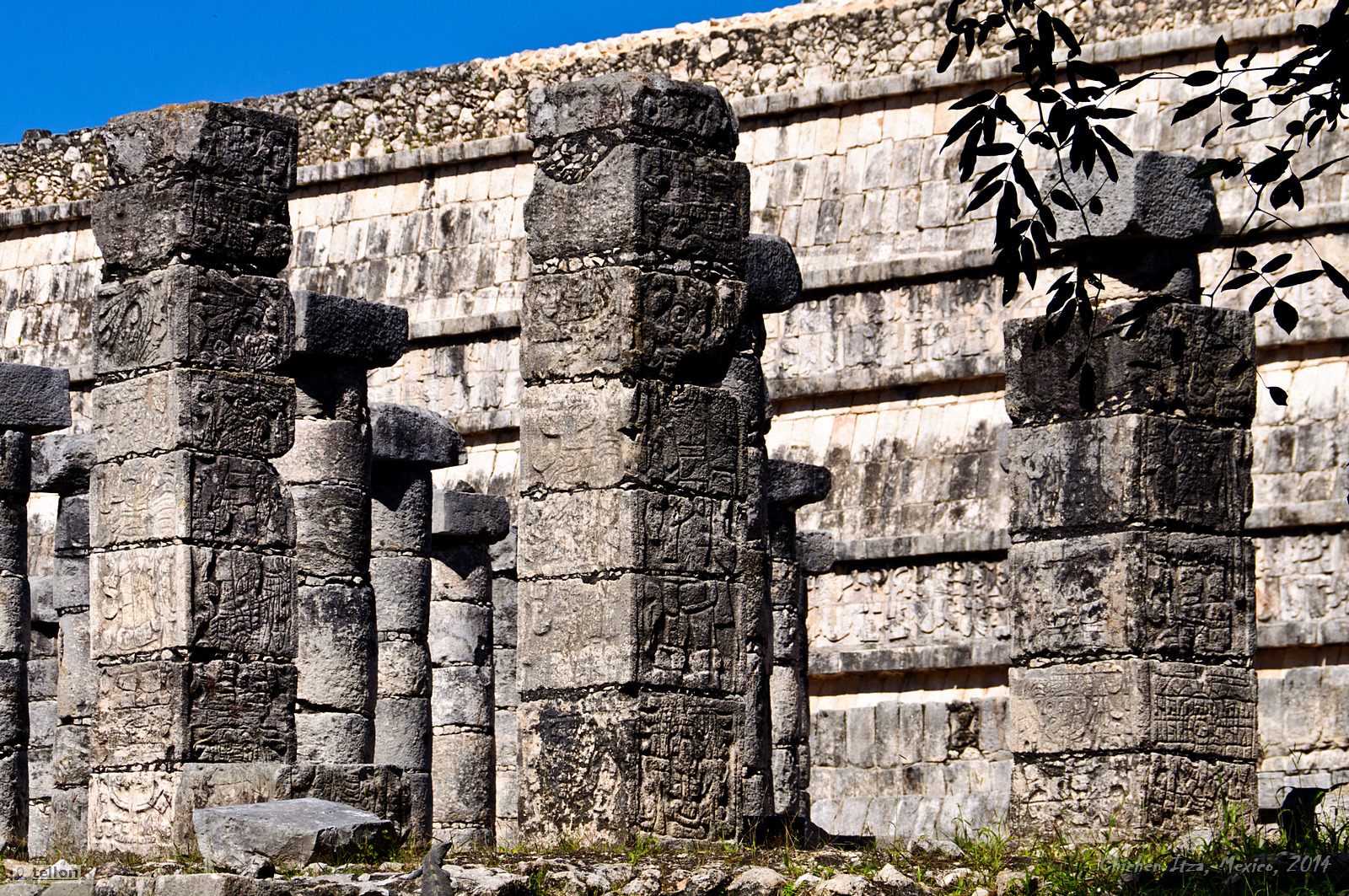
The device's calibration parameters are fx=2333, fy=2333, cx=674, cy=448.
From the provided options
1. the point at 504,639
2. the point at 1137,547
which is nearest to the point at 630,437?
the point at 1137,547

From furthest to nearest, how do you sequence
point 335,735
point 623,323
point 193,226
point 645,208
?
point 335,735 → point 193,226 → point 645,208 → point 623,323

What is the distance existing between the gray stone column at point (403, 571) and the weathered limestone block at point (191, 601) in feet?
12.4

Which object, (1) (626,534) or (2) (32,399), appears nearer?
(1) (626,534)

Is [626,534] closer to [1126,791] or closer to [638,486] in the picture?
[638,486]

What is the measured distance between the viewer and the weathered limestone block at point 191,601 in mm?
13750

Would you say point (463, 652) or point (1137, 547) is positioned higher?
point (1137, 547)

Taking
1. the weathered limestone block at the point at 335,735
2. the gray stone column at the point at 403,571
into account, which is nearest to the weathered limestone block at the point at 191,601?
the weathered limestone block at the point at 335,735

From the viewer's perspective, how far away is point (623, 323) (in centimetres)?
1238

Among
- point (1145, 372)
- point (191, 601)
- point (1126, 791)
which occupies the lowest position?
point (1126, 791)

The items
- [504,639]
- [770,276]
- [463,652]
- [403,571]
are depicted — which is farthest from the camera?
[504,639]

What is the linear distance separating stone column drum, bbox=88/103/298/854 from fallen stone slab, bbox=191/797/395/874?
143 centimetres

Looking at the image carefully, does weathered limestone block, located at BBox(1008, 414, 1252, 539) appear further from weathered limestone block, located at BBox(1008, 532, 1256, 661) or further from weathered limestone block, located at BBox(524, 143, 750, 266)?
weathered limestone block, located at BBox(524, 143, 750, 266)

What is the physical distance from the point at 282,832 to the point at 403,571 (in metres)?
6.82

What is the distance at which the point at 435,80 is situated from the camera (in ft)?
91.9
